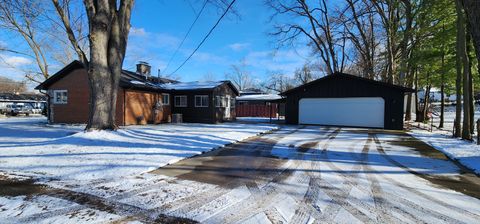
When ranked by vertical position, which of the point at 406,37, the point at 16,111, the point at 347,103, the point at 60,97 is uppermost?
the point at 406,37

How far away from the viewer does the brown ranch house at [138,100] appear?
1767 cm

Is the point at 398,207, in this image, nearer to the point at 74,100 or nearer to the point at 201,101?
the point at 201,101

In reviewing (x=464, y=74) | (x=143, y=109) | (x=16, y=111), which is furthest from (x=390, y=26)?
(x=16, y=111)

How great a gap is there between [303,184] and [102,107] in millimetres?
8542

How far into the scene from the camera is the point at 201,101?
21.0 metres

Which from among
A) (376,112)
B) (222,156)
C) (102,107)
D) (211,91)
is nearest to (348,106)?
(376,112)

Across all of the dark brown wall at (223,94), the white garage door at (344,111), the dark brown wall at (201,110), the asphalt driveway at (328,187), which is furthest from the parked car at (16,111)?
the asphalt driveway at (328,187)

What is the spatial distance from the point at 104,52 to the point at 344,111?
14743 millimetres

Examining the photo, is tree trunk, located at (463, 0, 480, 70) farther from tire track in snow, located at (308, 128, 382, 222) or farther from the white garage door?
the white garage door

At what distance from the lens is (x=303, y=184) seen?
4980mm

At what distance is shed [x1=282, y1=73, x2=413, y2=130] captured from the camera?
17.0m

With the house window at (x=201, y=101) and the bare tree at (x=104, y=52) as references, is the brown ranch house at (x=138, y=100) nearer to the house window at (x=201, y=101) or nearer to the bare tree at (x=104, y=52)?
the house window at (x=201, y=101)

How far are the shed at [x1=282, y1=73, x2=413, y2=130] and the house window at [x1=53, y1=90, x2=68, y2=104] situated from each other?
15.6 metres

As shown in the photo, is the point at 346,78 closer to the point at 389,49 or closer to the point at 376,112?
the point at 376,112
